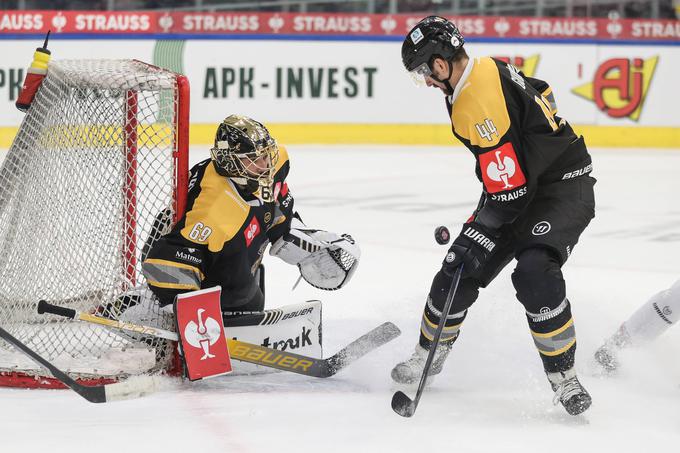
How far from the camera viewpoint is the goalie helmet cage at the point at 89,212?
310 centimetres

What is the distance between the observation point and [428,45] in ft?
9.03

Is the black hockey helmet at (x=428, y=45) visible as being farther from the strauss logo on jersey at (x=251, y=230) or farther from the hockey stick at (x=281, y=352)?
the hockey stick at (x=281, y=352)

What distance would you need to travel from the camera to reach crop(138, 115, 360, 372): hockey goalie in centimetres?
294

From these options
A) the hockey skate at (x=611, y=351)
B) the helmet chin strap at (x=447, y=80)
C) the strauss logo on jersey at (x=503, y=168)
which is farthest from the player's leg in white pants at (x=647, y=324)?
the helmet chin strap at (x=447, y=80)

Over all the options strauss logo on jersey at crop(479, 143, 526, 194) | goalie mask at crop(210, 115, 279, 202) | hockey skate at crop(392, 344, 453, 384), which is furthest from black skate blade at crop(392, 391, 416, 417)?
goalie mask at crop(210, 115, 279, 202)

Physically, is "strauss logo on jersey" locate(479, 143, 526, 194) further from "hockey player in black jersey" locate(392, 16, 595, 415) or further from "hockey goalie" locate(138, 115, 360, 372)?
"hockey goalie" locate(138, 115, 360, 372)

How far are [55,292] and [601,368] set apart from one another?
1600 mm

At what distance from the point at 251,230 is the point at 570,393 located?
97 centimetres

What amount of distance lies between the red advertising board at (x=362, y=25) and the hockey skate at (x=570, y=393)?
6.70 m

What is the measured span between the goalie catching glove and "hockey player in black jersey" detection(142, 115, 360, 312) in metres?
0.12

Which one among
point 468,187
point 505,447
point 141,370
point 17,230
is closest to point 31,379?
point 141,370

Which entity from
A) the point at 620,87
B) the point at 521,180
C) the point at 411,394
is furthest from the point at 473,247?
the point at 620,87

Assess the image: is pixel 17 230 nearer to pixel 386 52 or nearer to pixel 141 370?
pixel 141 370

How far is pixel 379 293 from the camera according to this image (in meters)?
4.34
